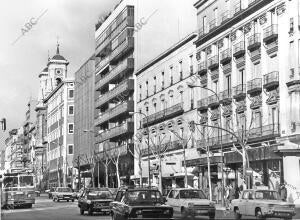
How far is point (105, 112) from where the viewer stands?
299ft

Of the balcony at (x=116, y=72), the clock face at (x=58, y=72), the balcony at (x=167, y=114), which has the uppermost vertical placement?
the clock face at (x=58, y=72)

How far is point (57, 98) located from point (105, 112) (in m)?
48.6

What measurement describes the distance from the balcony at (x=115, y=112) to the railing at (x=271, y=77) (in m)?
35.2

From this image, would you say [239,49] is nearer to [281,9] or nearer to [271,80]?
[271,80]

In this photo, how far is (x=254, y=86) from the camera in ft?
153

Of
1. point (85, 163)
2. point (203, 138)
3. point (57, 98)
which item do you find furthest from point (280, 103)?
point (57, 98)

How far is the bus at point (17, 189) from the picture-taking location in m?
45.9

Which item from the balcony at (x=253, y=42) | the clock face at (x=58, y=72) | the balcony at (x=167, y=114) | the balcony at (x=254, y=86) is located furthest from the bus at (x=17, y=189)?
the clock face at (x=58, y=72)

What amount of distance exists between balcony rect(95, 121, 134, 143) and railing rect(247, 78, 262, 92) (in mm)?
32216

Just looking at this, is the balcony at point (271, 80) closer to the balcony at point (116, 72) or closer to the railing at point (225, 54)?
the railing at point (225, 54)

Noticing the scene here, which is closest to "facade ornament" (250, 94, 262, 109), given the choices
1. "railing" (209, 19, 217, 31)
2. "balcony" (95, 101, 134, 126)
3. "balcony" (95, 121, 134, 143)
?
"railing" (209, 19, 217, 31)

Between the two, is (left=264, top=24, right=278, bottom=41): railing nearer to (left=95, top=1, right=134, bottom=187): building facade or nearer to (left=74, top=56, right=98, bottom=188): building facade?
(left=95, top=1, right=134, bottom=187): building facade

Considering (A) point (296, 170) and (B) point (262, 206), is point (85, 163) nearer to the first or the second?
(A) point (296, 170)

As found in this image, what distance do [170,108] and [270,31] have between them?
22.3 meters
